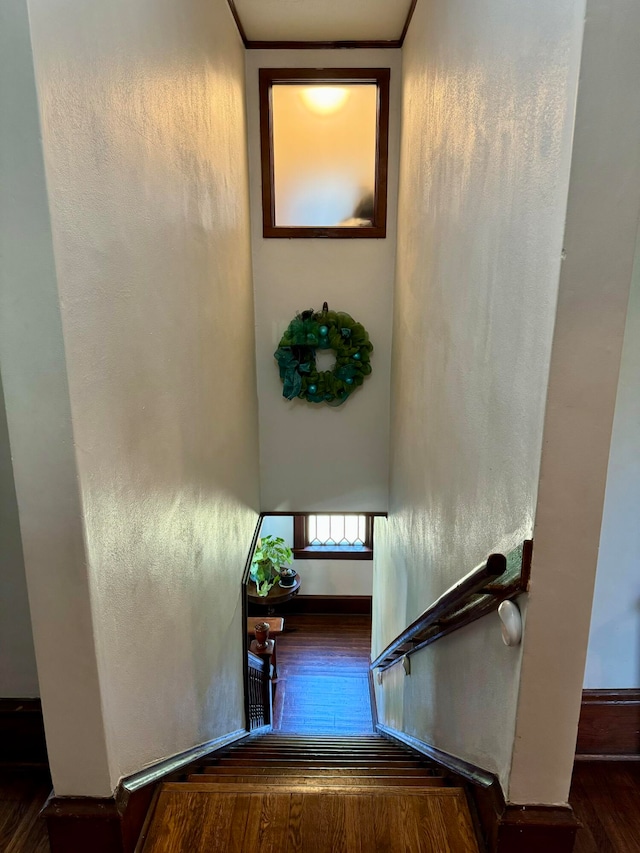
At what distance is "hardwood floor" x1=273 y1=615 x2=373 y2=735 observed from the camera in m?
4.88

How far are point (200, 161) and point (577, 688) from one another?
82.1 inches

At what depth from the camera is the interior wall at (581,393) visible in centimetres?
90

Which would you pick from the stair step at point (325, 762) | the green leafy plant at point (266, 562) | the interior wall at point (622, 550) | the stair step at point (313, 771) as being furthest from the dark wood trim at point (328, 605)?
the interior wall at point (622, 550)

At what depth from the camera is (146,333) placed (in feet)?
5.00

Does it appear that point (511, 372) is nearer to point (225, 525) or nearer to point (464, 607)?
point (464, 607)

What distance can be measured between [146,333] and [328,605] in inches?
226

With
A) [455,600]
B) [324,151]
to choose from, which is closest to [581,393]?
[455,600]

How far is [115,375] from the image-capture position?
1.31 meters

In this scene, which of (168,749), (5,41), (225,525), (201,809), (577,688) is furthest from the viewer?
(225,525)

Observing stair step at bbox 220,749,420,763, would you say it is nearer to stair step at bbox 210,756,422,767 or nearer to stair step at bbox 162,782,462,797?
stair step at bbox 210,756,422,767

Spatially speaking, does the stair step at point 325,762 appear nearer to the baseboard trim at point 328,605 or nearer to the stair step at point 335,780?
the stair step at point 335,780

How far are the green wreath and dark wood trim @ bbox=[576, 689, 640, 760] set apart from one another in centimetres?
244

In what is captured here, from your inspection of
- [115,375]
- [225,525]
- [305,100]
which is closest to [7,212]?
[115,375]

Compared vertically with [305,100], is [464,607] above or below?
below
